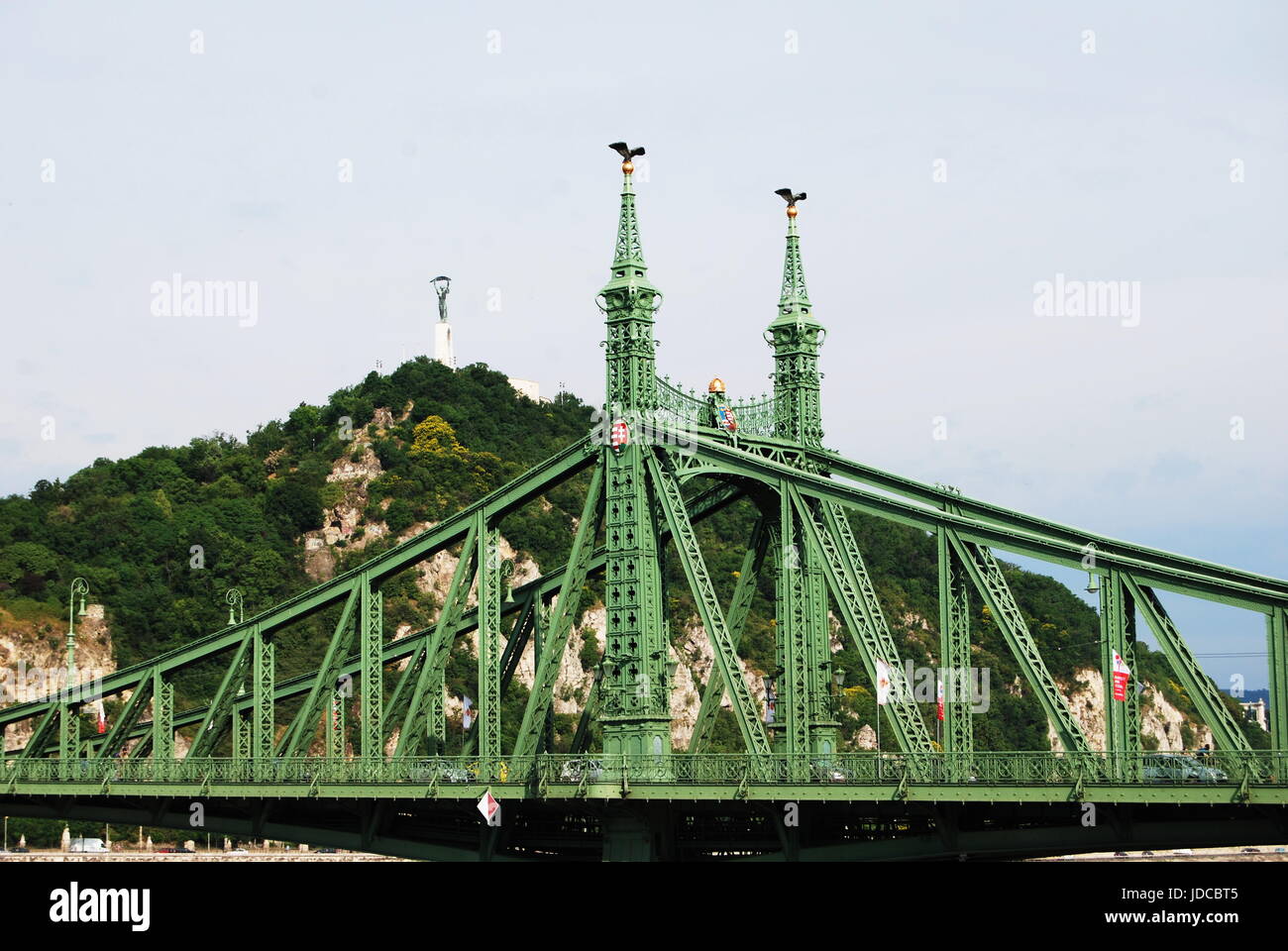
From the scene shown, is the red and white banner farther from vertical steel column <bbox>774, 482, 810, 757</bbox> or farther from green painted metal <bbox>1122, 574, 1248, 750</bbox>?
vertical steel column <bbox>774, 482, 810, 757</bbox>

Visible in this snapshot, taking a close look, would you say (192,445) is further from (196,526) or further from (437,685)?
(437,685)

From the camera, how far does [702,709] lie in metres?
67.1

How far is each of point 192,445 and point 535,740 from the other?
352 ft

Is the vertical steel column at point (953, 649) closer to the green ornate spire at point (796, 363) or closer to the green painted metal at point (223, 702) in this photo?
the green ornate spire at point (796, 363)

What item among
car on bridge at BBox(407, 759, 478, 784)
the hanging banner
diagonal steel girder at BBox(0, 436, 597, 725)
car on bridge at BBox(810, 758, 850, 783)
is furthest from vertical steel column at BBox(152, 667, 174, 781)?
the hanging banner

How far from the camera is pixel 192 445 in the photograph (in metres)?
166

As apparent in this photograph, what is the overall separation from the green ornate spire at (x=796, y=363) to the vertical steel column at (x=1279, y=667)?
23.7 metres

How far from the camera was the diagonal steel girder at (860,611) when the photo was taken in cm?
5838

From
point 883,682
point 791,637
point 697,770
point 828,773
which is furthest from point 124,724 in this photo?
point 883,682

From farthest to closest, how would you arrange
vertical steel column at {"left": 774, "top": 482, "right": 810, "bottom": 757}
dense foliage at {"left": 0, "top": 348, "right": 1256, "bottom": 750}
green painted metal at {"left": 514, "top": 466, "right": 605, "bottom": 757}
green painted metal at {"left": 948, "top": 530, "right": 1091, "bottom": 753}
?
dense foliage at {"left": 0, "top": 348, "right": 1256, "bottom": 750}
green painted metal at {"left": 514, "top": 466, "right": 605, "bottom": 757}
vertical steel column at {"left": 774, "top": 482, "right": 810, "bottom": 757}
green painted metal at {"left": 948, "top": 530, "right": 1091, "bottom": 753}

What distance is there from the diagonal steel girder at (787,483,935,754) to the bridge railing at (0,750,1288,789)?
4.41ft

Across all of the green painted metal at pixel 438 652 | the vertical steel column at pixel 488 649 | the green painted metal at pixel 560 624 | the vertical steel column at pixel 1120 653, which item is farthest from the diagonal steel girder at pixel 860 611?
the green painted metal at pixel 438 652

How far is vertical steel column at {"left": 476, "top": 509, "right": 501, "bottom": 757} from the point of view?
215ft
